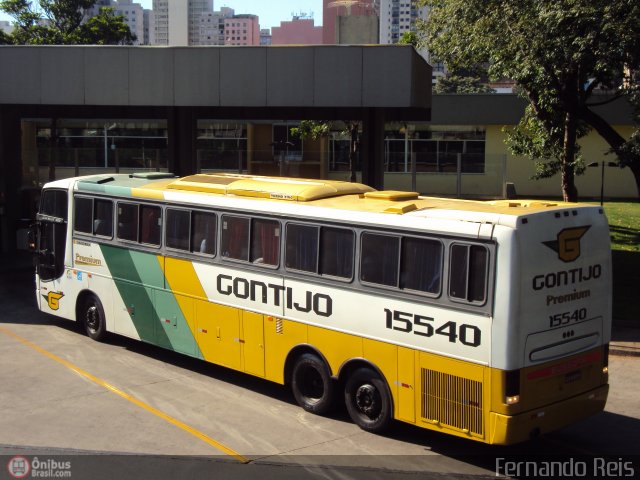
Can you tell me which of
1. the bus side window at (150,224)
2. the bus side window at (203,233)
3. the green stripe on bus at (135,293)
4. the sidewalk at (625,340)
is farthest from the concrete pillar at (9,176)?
the sidewalk at (625,340)

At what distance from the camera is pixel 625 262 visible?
21.8m

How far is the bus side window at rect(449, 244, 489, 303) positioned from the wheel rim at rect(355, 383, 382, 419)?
1781mm

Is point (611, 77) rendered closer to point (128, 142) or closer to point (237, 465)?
point (237, 465)

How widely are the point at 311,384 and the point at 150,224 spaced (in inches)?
165

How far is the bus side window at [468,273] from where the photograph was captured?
28.5ft

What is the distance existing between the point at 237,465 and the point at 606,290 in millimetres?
4791

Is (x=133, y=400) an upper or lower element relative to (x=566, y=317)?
lower

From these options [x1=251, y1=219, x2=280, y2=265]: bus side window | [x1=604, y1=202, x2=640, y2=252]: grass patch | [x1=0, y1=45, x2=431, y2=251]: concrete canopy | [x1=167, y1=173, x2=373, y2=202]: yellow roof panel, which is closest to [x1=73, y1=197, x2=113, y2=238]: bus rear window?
[x1=167, y1=173, x2=373, y2=202]: yellow roof panel

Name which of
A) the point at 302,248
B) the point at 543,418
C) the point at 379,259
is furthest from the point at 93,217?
the point at 543,418

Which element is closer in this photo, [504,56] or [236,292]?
[236,292]

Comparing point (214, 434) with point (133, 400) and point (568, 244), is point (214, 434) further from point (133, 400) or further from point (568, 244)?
point (568, 244)

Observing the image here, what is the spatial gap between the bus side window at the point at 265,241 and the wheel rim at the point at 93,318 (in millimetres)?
4673

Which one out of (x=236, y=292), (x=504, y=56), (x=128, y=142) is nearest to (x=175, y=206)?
(x=236, y=292)

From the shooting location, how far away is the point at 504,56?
1791cm
